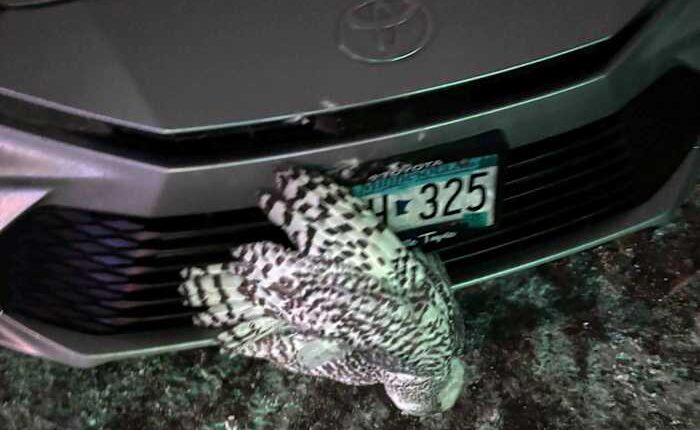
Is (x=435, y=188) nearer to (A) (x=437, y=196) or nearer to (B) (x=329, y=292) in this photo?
(A) (x=437, y=196)

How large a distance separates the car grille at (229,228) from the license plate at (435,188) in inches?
1.2

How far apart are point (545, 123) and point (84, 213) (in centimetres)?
52

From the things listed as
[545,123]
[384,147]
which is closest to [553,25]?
[545,123]

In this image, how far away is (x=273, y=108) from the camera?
2.75 feet

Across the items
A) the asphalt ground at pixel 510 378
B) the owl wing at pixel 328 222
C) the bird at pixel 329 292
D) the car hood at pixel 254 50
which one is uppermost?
the car hood at pixel 254 50

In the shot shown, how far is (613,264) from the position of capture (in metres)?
1.33

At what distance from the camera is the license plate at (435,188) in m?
0.89

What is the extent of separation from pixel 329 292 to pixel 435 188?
17 cm

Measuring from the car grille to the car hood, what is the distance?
0.43 ft

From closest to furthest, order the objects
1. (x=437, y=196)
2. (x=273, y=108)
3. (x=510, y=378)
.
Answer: (x=273, y=108) < (x=437, y=196) < (x=510, y=378)

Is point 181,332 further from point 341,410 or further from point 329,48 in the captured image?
point 329,48

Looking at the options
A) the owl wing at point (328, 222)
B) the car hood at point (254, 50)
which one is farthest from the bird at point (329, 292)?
the car hood at point (254, 50)

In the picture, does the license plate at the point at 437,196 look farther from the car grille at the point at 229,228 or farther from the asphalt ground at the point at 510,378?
the asphalt ground at the point at 510,378

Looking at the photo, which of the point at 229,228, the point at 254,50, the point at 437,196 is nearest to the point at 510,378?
the point at 437,196
